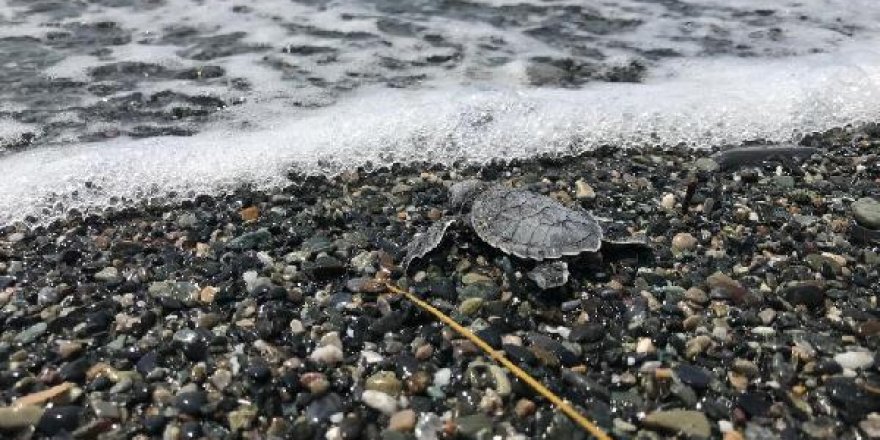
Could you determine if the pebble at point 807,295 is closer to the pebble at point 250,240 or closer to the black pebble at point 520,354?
the black pebble at point 520,354

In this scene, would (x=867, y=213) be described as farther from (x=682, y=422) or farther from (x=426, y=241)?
(x=426, y=241)

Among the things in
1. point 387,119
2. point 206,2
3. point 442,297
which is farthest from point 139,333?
point 206,2

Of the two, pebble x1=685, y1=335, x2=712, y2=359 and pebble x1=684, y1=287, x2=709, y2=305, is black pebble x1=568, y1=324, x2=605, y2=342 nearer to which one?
pebble x1=685, y1=335, x2=712, y2=359

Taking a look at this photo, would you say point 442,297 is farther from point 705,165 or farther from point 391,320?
point 705,165

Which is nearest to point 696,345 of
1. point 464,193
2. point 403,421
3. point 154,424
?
point 403,421

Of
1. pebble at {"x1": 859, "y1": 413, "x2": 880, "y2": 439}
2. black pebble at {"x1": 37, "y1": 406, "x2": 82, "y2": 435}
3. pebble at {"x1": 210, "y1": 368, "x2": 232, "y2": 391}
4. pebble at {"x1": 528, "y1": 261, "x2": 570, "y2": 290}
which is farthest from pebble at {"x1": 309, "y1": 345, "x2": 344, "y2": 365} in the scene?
pebble at {"x1": 859, "y1": 413, "x2": 880, "y2": 439}
